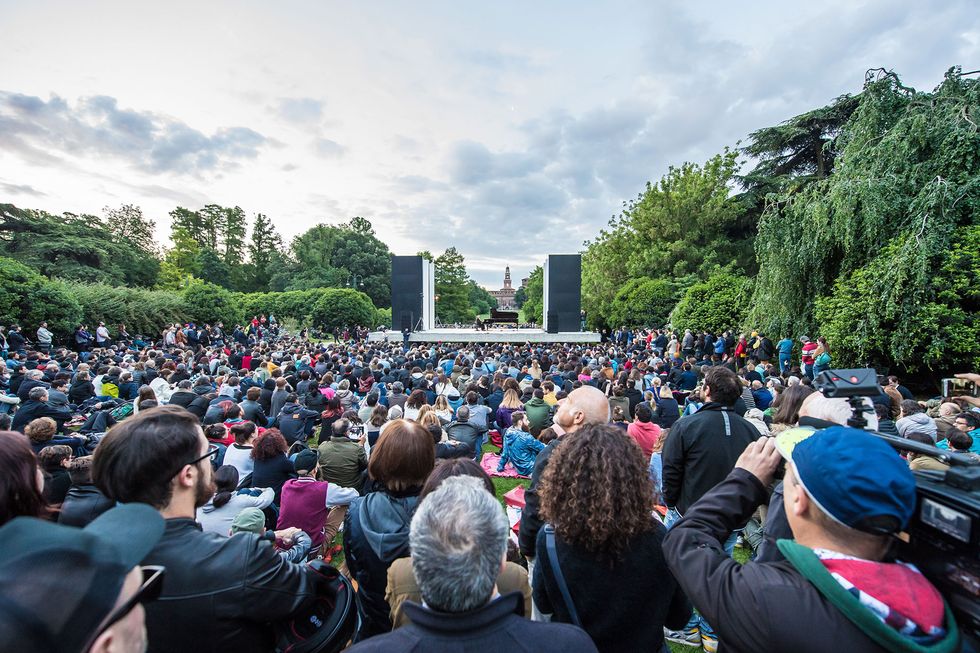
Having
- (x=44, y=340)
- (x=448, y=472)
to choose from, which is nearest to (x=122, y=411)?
(x=448, y=472)

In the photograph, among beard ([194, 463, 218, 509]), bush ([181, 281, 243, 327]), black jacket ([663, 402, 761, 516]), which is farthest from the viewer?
bush ([181, 281, 243, 327])

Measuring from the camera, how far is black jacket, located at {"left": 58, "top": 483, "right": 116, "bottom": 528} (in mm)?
1997

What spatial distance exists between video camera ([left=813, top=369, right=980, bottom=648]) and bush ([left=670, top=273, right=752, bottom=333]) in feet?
47.8

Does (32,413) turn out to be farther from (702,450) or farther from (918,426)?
(918,426)

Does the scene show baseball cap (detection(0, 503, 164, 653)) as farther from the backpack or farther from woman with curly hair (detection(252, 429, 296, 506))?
the backpack

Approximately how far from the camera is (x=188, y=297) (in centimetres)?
2298

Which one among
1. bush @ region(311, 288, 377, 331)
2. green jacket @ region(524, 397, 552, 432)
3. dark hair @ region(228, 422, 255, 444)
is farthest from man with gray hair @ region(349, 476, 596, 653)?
bush @ region(311, 288, 377, 331)

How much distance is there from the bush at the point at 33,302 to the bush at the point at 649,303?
78.8ft

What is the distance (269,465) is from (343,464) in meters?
0.62

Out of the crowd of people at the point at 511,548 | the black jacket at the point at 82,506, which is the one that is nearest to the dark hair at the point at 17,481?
the crowd of people at the point at 511,548

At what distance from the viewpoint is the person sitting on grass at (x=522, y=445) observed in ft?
16.3

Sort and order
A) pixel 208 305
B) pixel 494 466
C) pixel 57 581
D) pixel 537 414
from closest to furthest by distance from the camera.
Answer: pixel 57 581 < pixel 537 414 < pixel 494 466 < pixel 208 305

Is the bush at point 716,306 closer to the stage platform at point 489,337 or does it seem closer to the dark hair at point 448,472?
the stage platform at point 489,337

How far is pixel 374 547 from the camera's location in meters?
1.93
